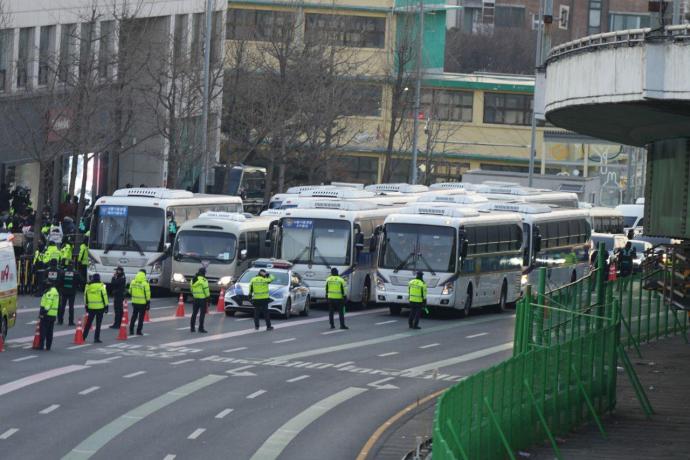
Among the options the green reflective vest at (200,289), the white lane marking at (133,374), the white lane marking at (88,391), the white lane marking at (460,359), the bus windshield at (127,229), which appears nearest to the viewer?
the white lane marking at (88,391)

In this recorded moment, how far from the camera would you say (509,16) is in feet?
479

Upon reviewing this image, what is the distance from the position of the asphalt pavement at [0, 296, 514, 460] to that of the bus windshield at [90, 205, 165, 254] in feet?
12.1

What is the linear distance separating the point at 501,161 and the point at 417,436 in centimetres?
7292

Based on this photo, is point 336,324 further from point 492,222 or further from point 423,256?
point 492,222

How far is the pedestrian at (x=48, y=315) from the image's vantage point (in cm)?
3197

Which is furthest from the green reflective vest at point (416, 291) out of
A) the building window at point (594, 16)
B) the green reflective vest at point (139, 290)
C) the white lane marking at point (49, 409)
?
the building window at point (594, 16)

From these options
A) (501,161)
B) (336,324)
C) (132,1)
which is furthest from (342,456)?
(501,161)

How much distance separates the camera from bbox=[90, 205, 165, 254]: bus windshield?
45.2m

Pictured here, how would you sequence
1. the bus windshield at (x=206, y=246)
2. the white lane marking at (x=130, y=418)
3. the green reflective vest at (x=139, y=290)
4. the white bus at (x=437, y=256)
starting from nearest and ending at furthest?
the white lane marking at (x=130, y=418)
the green reflective vest at (x=139, y=290)
the white bus at (x=437, y=256)
the bus windshield at (x=206, y=246)

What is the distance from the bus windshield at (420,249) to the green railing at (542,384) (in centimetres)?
905

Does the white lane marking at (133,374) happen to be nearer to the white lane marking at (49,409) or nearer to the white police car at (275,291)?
the white lane marking at (49,409)

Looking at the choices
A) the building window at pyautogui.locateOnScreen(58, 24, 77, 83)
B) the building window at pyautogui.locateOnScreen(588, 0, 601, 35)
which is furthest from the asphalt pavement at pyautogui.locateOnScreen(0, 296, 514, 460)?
the building window at pyautogui.locateOnScreen(588, 0, 601, 35)

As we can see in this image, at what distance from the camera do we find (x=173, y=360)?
32344 mm

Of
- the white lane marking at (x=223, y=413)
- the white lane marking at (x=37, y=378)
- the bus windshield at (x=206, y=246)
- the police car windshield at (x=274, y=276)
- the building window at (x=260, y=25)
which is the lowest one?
the white lane marking at (x=223, y=413)
